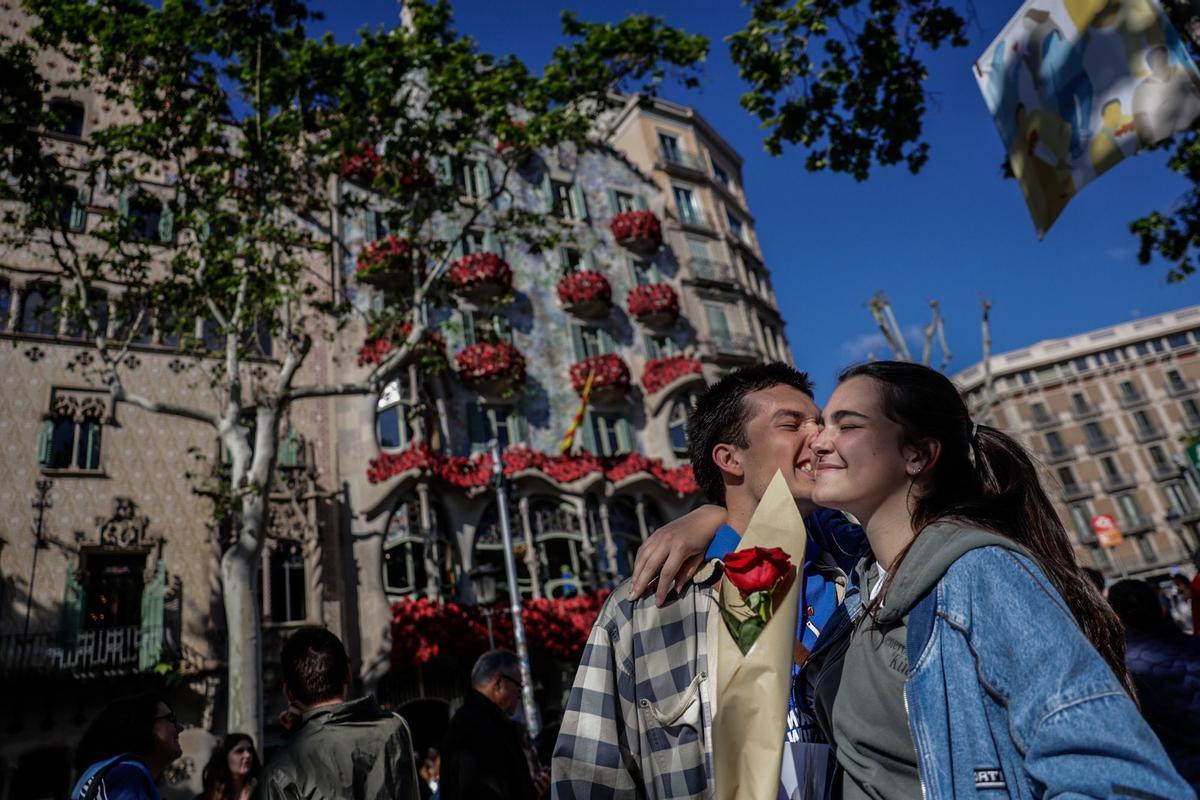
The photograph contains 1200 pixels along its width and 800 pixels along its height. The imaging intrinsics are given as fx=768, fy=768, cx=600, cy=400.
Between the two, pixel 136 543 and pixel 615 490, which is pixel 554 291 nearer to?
pixel 615 490

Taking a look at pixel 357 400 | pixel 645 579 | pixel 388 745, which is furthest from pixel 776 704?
pixel 357 400

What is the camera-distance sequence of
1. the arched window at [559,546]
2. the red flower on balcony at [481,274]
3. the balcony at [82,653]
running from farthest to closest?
the red flower on balcony at [481,274], the arched window at [559,546], the balcony at [82,653]

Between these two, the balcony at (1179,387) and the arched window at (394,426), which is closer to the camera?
the arched window at (394,426)

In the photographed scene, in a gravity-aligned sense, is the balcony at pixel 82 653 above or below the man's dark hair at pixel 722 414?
above

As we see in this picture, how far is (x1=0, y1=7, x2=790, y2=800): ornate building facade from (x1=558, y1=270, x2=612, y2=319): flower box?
0.31ft

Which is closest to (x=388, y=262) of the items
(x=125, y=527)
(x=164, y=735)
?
(x=125, y=527)

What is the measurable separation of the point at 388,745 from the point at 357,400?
671 inches

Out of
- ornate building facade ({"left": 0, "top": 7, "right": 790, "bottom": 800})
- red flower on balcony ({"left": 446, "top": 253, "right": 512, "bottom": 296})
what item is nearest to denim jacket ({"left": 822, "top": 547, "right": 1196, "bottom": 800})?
ornate building facade ({"left": 0, "top": 7, "right": 790, "bottom": 800})

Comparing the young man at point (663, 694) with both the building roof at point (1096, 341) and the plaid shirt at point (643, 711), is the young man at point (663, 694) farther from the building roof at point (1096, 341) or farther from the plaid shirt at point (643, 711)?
the building roof at point (1096, 341)

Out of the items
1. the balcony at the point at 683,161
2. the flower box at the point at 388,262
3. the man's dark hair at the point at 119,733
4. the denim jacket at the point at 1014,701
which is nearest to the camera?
the denim jacket at the point at 1014,701

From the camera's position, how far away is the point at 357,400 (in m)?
20.4

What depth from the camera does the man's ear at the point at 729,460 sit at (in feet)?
9.37

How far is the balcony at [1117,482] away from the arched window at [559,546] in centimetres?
5262

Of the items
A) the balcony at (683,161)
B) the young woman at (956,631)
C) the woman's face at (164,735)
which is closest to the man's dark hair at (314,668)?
the woman's face at (164,735)
